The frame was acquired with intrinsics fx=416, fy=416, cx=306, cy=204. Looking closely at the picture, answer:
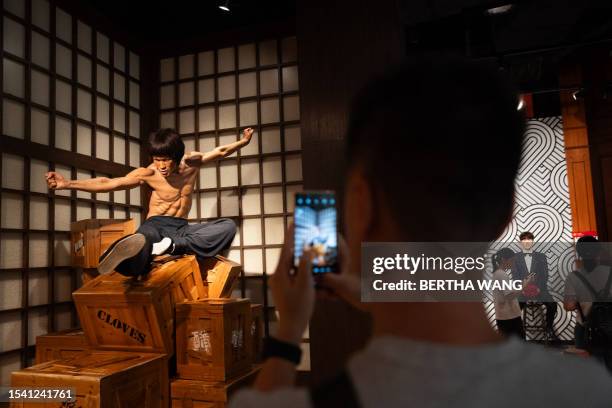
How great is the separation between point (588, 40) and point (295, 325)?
40.4 inches

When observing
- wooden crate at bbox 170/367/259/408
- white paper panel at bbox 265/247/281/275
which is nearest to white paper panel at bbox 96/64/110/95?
wooden crate at bbox 170/367/259/408

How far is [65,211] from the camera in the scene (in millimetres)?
2473

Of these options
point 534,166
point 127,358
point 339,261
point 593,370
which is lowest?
point 127,358

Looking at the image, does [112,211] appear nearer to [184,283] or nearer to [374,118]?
[184,283]

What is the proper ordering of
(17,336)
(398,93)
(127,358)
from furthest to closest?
(17,336) → (127,358) → (398,93)

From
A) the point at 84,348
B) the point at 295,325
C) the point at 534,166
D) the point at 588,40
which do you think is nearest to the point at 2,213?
the point at 84,348

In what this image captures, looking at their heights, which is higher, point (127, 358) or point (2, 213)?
point (2, 213)

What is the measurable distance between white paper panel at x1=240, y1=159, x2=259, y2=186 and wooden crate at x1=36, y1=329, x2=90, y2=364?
109cm

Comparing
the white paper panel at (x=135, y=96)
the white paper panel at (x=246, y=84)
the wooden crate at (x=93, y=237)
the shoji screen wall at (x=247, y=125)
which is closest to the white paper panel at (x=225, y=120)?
the shoji screen wall at (x=247, y=125)

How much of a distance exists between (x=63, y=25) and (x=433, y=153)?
2.79 meters

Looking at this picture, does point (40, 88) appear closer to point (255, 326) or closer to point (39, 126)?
Answer: point (39, 126)

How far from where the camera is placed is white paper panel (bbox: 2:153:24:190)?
212cm

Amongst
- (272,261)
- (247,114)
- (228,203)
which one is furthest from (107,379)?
(272,261)

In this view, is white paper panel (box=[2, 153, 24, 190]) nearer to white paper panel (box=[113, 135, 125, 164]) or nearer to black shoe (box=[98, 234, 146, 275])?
white paper panel (box=[113, 135, 125, 164])
